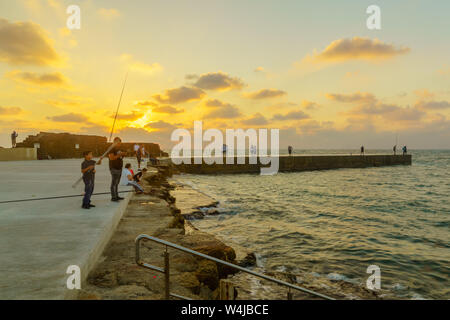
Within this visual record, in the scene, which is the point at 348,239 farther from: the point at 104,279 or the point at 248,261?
the point at 104,279

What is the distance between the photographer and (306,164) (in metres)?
47.4

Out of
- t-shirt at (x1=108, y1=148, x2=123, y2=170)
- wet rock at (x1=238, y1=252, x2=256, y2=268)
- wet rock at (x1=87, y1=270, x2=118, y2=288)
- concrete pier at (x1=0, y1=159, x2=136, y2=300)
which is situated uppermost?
t-shirt at (x1=108, y1=148, x2=123, y2=170)

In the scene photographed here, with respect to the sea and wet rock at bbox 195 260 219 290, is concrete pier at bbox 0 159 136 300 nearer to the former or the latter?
A: wet rock at bbox 195 260 219 290

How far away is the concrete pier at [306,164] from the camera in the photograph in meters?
40.2

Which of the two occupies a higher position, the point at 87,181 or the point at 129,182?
the point at 87,181

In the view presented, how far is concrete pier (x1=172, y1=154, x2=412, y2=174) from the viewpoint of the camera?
132ft

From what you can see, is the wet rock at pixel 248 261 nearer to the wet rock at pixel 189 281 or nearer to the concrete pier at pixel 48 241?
the wet rock at pixel 189 281

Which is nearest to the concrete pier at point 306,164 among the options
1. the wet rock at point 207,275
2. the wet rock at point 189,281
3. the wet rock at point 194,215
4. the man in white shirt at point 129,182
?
the wet rock at point 194,215

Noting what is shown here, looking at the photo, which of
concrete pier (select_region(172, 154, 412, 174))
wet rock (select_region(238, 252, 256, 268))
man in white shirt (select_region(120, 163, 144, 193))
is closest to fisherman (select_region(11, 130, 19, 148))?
concrete pier (select_region(172, 154, 412, 174))

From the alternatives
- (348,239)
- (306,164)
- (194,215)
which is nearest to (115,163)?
(194,215)
